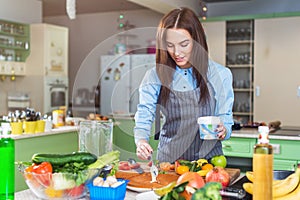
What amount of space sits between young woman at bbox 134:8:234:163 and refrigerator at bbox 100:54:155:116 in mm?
4627

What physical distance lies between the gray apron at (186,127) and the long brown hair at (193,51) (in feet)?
0.14

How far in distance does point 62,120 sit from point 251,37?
3.11 m

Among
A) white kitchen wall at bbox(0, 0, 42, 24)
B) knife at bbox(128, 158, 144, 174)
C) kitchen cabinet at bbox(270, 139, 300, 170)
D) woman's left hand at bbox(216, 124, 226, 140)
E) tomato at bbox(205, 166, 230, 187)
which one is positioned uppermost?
white kitchen wall at bbox(0, 0, 42, 24)

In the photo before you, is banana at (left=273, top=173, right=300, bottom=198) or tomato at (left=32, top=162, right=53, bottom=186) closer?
banana at (left=273, top=173, right=300, bottom=198)

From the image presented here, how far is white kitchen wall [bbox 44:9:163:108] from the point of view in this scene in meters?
7.86

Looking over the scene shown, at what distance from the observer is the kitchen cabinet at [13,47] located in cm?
625

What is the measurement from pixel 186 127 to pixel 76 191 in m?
0.79

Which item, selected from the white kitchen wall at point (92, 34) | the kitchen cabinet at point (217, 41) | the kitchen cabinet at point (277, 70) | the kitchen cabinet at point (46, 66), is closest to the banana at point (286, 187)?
the kitchen cabinet at point (277, 70)

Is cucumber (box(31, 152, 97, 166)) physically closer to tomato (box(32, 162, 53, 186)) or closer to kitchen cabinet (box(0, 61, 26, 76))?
tomato (box(32, 162, 53, 186))

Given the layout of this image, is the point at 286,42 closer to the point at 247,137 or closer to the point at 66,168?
the point at 247,137

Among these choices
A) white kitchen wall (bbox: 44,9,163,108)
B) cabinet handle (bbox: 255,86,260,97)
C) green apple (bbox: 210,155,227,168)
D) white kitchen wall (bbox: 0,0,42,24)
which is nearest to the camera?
green apple (bbox: 210,155,227,168)

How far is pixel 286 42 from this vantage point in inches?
237

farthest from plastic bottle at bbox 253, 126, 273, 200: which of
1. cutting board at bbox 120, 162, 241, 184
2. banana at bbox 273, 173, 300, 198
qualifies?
cutting board at bbox 120, 162, 241, 184

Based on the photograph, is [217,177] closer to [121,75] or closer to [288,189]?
[288,189]
